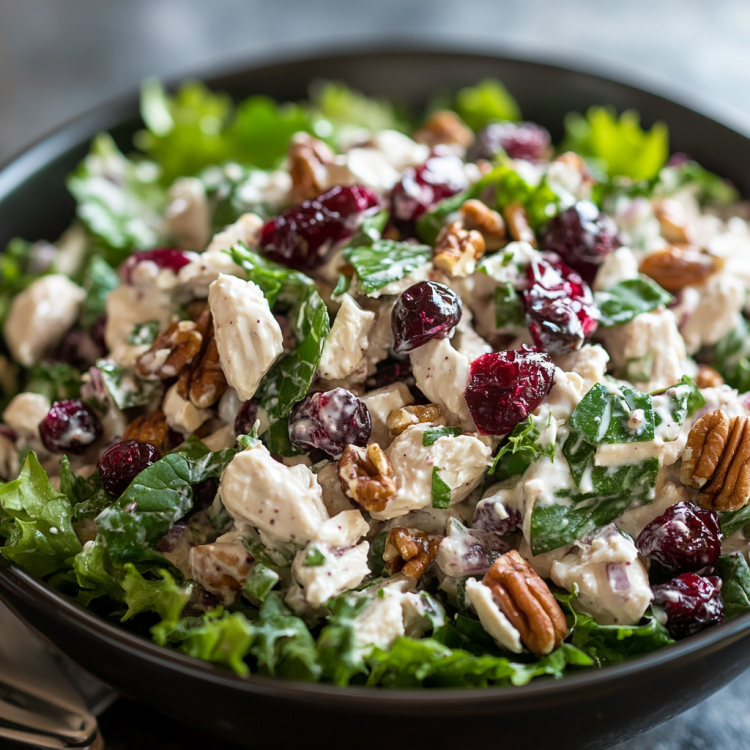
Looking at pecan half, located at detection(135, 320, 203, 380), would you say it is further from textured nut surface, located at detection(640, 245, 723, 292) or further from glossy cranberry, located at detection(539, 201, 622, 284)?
textured nut surface, located at detection(640, 245, 723, 292)

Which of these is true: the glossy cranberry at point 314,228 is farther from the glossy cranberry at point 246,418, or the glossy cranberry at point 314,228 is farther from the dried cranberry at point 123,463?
the dried cranberry at point 123,463

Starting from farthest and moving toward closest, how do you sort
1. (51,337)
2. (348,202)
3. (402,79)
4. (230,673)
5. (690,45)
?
(690,45) < (402,79) < (51,337) < (348,202) < (230,673)

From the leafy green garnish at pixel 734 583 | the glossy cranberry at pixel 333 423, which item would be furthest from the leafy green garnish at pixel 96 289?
the leafy green garnish at pixel 734 583

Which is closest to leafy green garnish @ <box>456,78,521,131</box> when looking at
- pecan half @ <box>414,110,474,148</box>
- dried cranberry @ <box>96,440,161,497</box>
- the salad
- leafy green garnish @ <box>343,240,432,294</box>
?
pecan half @ <box>414,110,474,148</box>

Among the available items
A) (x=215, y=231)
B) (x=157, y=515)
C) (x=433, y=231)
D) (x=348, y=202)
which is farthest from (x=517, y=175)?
(x=157, y=515)

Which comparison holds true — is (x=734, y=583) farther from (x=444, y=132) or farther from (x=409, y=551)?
(x=444, y=132)

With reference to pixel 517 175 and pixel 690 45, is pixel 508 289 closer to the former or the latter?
pixel 517 175
